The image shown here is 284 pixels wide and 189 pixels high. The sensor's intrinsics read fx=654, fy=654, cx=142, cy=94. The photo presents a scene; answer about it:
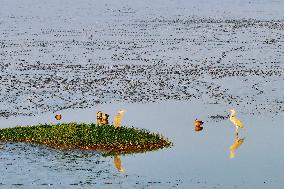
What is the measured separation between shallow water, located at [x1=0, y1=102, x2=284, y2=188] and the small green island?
37.4 inches

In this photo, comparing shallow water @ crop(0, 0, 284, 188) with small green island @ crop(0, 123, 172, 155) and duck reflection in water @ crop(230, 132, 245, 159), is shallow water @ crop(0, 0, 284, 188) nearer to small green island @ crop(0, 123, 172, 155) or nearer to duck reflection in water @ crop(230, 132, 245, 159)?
duck reflection in water @ crop(230, 132, 245, 159)

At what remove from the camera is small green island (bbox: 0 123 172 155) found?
42.3 meters

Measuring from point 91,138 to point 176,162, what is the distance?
6333mm

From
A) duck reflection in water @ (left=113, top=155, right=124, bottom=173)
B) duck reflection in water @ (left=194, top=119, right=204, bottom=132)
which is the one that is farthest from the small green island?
duck reflection in water @ (left=194, top=119, right=204, bottom=132)

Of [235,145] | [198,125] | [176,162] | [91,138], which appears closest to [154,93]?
[198,125]

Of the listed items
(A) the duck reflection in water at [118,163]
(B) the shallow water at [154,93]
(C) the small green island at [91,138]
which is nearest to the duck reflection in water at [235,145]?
(B) the shallow water at [154,93]

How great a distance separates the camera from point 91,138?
140 feet

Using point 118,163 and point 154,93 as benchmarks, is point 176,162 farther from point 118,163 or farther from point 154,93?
point 154,93

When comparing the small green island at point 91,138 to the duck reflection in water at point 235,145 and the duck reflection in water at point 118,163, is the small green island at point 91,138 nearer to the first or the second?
the duck reflection in water at point 118,163

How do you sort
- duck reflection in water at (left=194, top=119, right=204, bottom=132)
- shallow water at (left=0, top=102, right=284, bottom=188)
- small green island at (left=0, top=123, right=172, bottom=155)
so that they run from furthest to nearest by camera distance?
1. duck reflection in water at (left=194, top=119, right=204, bottom=132)
2. small green island at (left=0, top=123, right=172, bottom=155)
3. shallow water at (left=0, top=102, right=284, bottom=188)

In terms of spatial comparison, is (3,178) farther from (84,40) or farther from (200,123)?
(84,40)

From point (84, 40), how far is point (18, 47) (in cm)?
1301

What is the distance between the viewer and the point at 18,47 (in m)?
89.3

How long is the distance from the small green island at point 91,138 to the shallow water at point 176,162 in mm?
950
